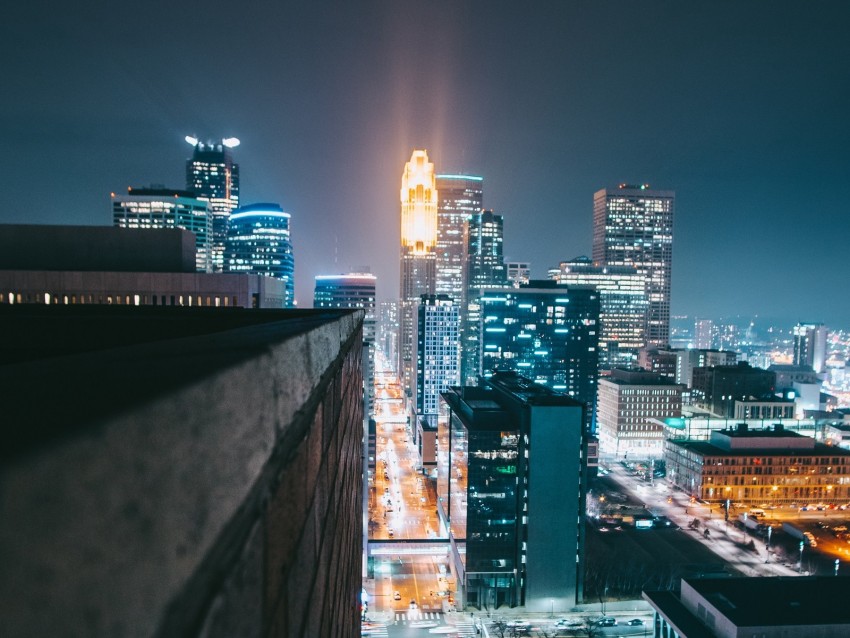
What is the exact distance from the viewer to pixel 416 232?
126 m

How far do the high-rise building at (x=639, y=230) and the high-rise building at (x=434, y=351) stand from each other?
266 ft

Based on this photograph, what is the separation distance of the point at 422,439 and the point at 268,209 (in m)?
98.6

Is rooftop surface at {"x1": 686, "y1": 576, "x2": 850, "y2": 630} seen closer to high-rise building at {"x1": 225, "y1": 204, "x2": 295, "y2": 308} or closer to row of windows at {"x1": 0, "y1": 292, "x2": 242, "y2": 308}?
row of windows at {"x1": 0, "y1": 292, "x2": 242, "y2": 308}

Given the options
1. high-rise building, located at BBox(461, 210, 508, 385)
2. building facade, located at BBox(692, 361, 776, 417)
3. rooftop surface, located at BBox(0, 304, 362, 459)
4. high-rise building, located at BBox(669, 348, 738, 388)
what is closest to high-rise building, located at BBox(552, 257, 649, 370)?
high-rise building, located at BBox(669, 348, 738, 388)

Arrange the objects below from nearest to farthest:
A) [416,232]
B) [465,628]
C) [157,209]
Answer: [465,628] < [157,209] < [416,232]

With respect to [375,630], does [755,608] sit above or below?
above

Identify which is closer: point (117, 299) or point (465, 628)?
point (117, 299)

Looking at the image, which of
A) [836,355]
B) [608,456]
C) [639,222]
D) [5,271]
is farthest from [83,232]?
[836,355]

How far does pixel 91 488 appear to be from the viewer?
0.67 m

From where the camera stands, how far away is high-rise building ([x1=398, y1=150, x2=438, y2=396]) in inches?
4771

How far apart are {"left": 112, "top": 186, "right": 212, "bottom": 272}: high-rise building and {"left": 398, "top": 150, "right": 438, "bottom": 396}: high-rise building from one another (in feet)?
143

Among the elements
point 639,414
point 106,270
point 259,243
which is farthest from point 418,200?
point 106,270

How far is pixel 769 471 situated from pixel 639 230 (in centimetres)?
10731

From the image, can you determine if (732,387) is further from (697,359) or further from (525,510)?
(525,510)
